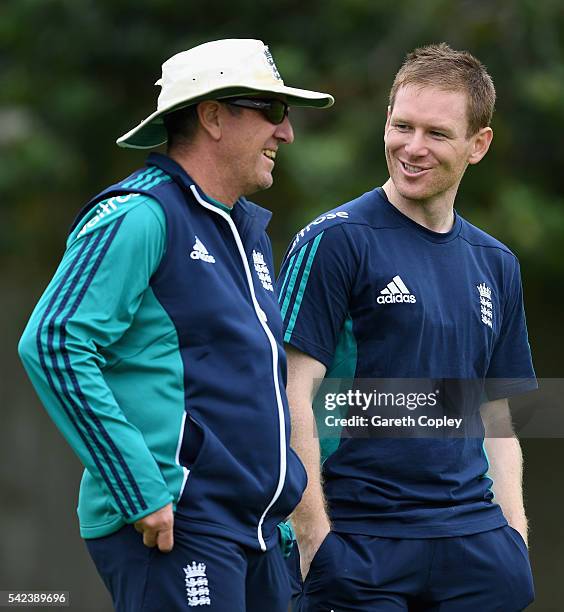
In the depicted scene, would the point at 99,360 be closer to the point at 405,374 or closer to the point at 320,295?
the point at 320,295

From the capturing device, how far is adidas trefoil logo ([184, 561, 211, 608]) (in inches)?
102

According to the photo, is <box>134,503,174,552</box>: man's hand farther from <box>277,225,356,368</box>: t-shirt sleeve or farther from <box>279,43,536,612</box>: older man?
<box>277,225,356,368</box>: t-shirt sleeve

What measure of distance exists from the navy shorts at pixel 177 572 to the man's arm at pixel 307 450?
399mm

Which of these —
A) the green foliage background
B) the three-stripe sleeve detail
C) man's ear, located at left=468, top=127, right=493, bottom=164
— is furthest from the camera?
the green foliage background

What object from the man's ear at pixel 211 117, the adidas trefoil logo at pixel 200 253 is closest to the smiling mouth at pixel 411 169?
the man's ear at pixel 211 117

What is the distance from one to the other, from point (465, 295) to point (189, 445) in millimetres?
925

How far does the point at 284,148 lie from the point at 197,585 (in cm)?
492

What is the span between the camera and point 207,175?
9.21 ft

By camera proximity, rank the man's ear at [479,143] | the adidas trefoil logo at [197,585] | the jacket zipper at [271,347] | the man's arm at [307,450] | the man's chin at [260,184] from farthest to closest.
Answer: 1. the man's ear at [479,143]
2. the man's arm at [307,450]
3. the man's chin at [260,184]
4. the jacket zipper at [271,347]
5. the adidas trefoil logo at [197,585]

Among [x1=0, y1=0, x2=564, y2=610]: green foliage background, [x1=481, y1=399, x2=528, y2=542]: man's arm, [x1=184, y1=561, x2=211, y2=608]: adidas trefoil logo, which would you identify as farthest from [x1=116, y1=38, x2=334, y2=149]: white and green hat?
[x1=0, y1=0, x2=564, y2=610]: green foliage background

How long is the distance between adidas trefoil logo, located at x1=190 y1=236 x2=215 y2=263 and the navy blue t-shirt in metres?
0.47

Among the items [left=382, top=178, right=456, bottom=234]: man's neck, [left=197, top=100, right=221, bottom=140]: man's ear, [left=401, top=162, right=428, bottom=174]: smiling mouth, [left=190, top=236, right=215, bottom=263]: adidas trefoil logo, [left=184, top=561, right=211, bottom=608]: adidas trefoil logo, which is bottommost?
[left=184, top=561, right=211, bottom=608]: adidas trefoil logo

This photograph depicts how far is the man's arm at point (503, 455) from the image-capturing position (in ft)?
11.2

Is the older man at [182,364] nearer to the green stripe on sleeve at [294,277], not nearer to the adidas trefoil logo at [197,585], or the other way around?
the adidas trefoil logo at [197,585]
